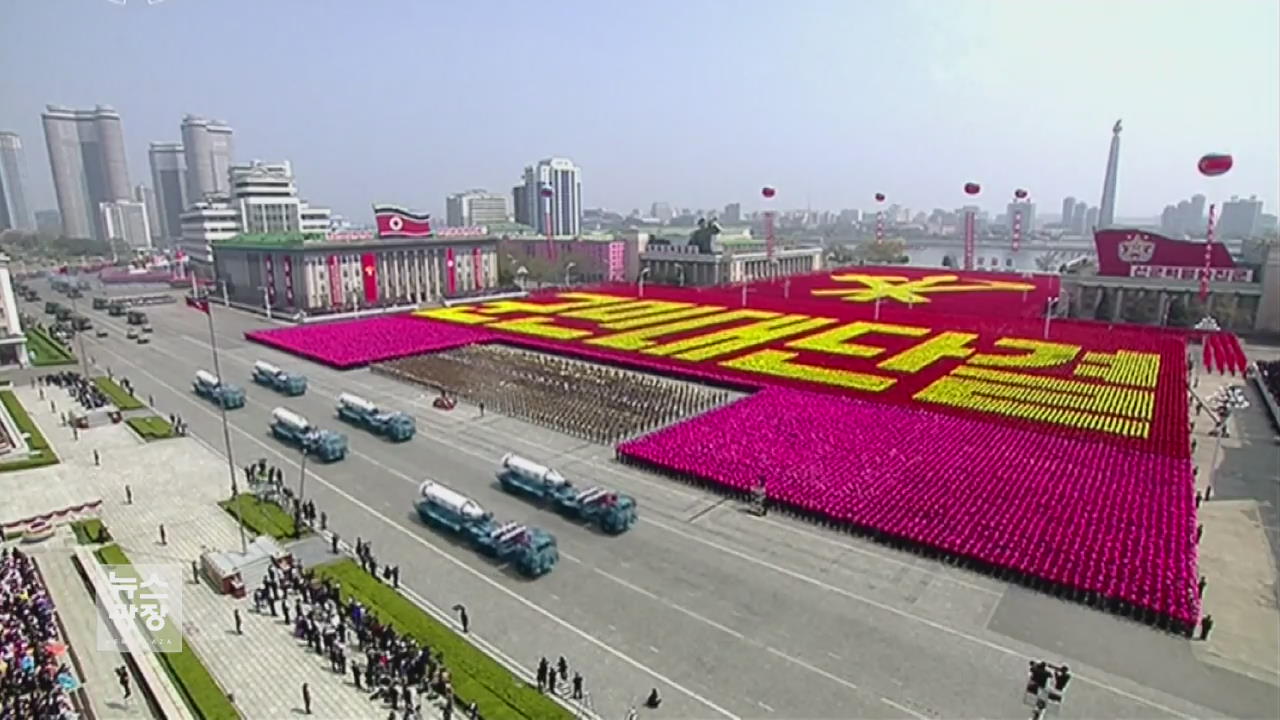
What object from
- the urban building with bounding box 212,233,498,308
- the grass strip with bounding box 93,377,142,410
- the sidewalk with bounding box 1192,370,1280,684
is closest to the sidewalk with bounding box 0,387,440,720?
the grass strip with bounding box 93,377,142,410

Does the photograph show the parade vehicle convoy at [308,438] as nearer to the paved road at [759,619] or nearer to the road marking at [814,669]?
the paved road at [759,619]

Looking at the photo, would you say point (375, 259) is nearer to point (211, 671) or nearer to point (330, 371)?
point (330, 371)

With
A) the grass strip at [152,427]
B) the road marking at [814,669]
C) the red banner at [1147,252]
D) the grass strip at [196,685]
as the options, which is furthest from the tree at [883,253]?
the grass strip at [196,685]

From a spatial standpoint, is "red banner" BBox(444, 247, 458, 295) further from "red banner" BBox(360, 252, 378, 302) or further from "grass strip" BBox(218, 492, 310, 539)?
"grass strip" BBox(218, 492, 310, 539)

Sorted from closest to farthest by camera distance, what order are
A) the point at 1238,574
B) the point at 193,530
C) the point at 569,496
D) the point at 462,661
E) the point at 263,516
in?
the point at 462,661
the point at 1238,574
the point at 193,530
the point at 263,516
the point at 569,496

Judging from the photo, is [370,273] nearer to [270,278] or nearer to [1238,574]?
[270,278]

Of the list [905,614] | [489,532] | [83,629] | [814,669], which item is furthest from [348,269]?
[814,669]
